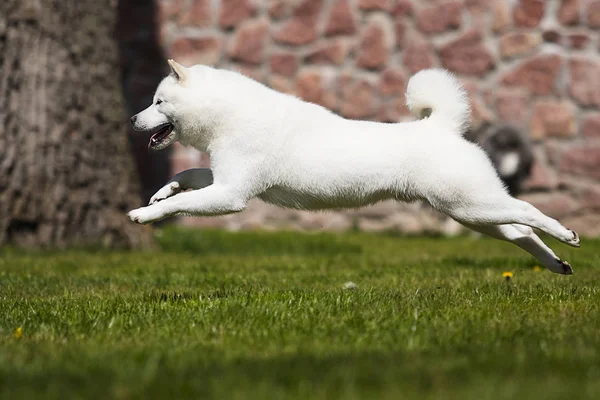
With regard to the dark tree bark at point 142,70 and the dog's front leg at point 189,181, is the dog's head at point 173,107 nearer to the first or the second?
the dog's front leg at point 189,181

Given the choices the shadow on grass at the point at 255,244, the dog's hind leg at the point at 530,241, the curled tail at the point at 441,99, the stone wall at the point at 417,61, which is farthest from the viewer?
the stone wall at the point at 417,61

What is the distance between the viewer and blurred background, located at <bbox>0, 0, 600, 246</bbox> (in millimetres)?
6266

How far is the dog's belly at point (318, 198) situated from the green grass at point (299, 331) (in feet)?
1.42

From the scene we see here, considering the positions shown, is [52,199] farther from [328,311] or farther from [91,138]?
[328,311]

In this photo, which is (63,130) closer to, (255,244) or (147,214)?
(255,244)

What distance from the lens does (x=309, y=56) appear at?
8391 mm

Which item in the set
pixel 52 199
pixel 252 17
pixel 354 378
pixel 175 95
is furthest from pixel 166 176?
pixel 354 378

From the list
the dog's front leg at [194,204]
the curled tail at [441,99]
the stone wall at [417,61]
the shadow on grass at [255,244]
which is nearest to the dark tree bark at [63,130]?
the shadow on grass at [255,244]

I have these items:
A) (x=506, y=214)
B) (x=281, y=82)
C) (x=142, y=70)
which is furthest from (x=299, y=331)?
(x=142, y=70)

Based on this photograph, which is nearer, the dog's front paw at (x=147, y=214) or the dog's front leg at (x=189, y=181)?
the dog's front paw at (x=147, y=214)

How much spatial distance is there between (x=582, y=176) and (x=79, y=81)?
4698 millimetres

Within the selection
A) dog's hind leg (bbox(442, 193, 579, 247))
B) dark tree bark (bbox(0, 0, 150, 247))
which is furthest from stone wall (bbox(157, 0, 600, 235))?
dog's hind leg (bbox(442, 193, 579, 247))

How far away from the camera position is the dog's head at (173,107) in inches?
157

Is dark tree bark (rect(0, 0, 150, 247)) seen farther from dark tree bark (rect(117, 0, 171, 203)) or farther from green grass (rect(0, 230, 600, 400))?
dark tree bark (rect(117, 0, 171, 203))
